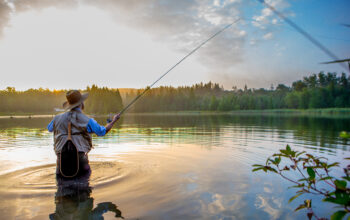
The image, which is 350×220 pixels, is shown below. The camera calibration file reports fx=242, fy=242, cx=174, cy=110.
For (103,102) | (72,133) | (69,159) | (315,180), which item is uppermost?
(103,102)

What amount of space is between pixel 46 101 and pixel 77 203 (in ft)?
585

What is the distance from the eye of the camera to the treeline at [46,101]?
121 metres

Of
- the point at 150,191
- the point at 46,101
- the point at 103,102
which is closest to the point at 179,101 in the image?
the point at 103,102

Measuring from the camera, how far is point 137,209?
17.0 ft

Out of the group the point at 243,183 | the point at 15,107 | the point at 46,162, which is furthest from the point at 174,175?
the point at 15,107

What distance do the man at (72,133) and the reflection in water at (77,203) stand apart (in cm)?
48

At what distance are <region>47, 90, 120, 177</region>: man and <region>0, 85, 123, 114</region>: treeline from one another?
385 feet

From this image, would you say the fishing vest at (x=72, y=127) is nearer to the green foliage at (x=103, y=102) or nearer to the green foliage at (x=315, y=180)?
the green foliage at (x=315, y=180)

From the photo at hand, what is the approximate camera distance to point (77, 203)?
5379 millimetres

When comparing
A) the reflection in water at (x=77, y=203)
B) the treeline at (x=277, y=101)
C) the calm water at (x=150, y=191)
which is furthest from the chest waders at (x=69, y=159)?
the treeline at (x=277, y=101)

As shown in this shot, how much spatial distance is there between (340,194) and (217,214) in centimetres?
348

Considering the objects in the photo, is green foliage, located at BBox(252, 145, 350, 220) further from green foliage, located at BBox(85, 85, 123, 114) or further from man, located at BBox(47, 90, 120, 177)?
green foliage, located at BBox(85, 85, 123, 114)

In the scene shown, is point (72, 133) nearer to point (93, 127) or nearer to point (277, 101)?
point (93, 127)

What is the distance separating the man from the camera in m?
5.48
